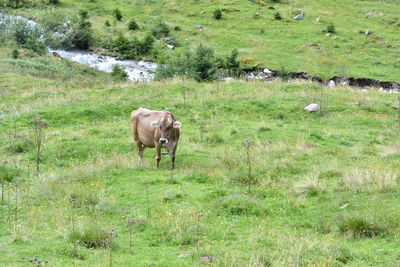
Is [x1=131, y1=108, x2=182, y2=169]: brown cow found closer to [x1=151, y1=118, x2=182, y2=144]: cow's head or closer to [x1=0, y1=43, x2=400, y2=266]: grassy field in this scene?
[x1=151, y1=118, x2=182, y2=144]: cow's head

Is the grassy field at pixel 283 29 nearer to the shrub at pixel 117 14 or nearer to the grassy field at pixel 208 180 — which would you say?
the shrub at pixel 117 14

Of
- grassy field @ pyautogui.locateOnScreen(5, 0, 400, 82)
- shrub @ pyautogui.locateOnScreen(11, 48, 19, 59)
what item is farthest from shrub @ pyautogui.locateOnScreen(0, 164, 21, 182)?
grassy field @ pyautogui.locateOnScreen(5, 0, 400, 82)

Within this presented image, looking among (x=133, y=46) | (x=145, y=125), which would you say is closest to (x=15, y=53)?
(x=133, y=46)

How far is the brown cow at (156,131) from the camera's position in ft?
62.8

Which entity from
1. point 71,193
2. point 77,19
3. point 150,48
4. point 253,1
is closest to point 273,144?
point 71,193

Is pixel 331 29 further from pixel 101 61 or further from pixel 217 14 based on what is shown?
pixel 101 61

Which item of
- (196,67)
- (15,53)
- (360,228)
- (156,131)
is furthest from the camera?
(15,53)

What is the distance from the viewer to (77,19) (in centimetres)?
5819

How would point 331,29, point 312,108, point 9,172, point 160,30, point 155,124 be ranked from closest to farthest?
1. point 9,172
2. point 155,124
3. point 312,108
4. point 331,29
5. point 160,30

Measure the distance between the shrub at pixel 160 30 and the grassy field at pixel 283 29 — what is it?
105 cm

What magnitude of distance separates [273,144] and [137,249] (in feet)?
40.4

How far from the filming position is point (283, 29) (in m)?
57.7

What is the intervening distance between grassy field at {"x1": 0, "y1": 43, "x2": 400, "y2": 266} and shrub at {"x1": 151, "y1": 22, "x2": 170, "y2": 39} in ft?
84.8

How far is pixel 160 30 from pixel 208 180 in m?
43.2
